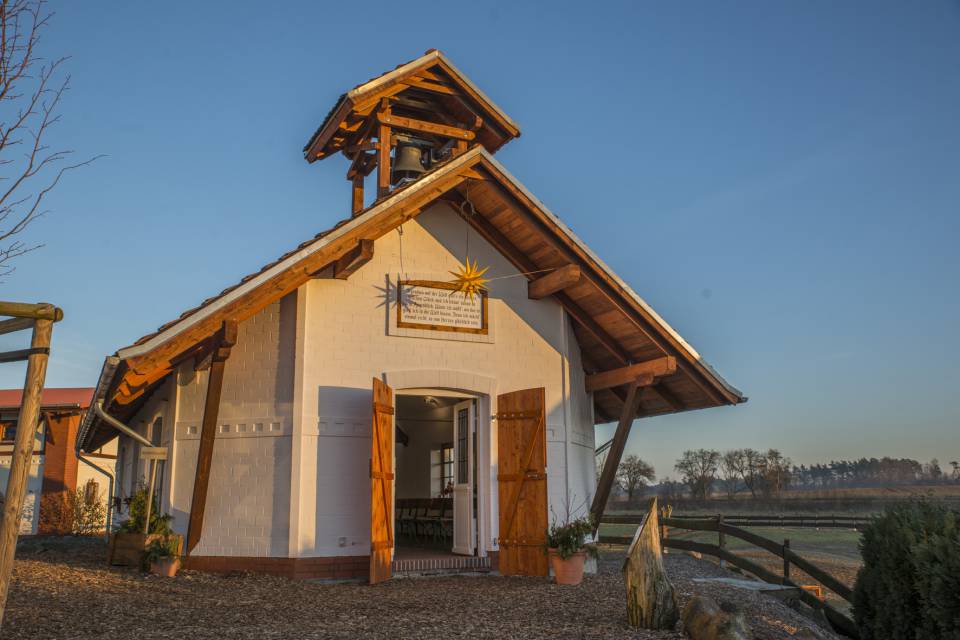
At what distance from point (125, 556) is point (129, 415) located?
4.41 meters

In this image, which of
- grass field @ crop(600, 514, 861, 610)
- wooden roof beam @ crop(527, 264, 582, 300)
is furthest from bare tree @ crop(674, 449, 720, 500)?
wooden roof beam @ crop(527, 264, 582, 300)

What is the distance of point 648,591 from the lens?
252 inches

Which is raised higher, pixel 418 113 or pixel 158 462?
pixel 418 113

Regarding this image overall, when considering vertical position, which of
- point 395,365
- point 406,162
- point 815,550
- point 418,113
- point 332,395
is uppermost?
point 418,113

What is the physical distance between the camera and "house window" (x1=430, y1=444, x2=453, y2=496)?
52.9ft

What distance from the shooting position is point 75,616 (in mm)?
6562

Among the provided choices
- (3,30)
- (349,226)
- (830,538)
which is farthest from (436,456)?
(830,538)

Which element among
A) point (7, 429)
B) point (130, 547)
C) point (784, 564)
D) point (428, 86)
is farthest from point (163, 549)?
point (7, 429)

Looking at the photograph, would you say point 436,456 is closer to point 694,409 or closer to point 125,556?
point 694,409

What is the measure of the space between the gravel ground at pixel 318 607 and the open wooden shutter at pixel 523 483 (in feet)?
1.21

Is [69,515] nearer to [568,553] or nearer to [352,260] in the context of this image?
[352,260]

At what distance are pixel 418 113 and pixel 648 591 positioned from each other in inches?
337

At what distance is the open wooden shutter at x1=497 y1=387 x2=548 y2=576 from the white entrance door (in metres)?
0.64

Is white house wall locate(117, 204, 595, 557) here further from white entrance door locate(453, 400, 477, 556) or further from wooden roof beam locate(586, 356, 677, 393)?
wooden roof beam locate(586, 356, 677, 393)
